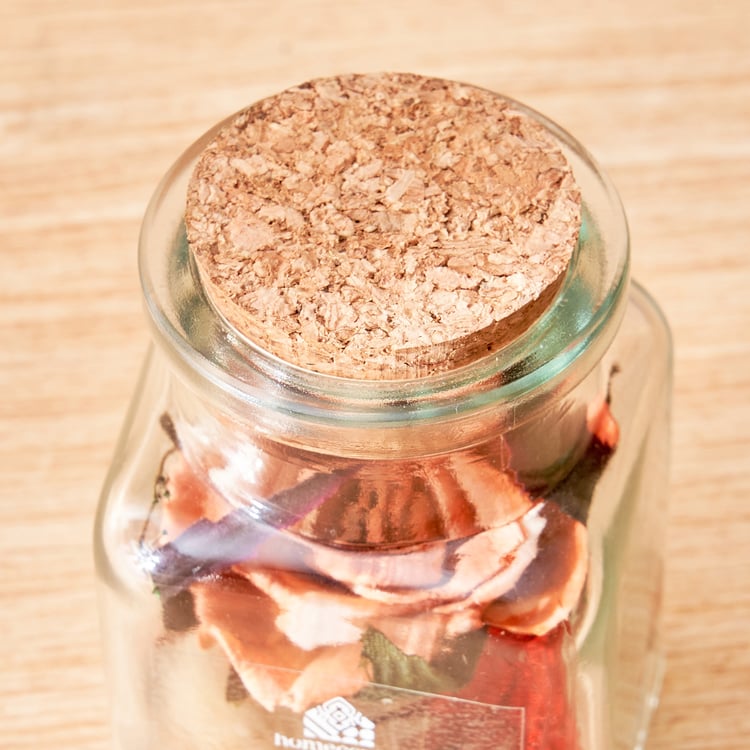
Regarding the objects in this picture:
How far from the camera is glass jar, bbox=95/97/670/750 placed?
0.51m

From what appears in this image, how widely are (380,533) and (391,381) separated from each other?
0.28 ft

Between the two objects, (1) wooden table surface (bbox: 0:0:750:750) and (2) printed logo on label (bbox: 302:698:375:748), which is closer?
(2) printed logo on label (bbox: 302:698:375:748)

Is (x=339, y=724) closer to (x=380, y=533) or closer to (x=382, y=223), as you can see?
(x=380, y=533)

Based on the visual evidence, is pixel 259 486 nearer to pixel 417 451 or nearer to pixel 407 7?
pixel 417 451

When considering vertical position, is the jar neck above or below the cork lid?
below

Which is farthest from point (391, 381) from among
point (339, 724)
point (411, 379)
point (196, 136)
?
point (196, 136)

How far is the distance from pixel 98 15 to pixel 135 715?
0.75 metres

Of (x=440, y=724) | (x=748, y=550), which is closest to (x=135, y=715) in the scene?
(x=440, y=724)

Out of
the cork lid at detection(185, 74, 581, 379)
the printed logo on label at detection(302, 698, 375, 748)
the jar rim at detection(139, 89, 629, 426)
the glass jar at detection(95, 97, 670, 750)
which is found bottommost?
the printed logo on label at detection(302, 698, 375, 748)

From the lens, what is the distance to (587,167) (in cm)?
59

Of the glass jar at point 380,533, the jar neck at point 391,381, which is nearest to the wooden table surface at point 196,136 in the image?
the glass jar at point 380,533

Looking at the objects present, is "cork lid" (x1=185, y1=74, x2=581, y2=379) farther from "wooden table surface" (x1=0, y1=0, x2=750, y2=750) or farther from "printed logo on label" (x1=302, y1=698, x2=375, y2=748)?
"wooden table surface" (x1=0, y1=0, x2=750, y2=750)

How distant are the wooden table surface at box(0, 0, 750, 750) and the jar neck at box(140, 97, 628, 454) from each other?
12.1 inches

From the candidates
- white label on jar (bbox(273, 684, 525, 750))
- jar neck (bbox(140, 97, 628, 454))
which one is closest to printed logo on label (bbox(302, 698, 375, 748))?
white label on jar (bbox(273, 684, 525, 750))
